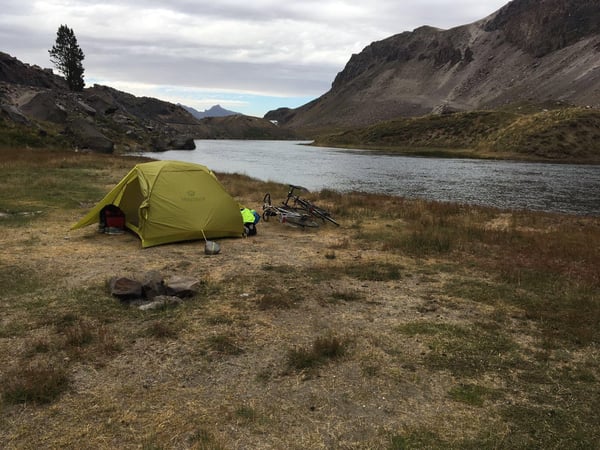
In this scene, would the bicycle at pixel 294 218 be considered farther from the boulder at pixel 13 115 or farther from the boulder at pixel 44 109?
the boulder at pixel 44 109

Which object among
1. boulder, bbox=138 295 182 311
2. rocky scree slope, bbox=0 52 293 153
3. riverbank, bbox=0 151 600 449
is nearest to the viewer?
riverbank, bbox=0 151 600 449

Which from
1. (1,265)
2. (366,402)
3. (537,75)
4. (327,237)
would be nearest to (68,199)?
(1,265)

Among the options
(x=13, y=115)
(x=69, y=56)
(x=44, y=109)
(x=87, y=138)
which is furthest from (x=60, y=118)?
(x=69, y=56)

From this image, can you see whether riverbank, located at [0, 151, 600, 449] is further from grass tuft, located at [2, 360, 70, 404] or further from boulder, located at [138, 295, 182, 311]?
boulder, located at [138, 295, 182, 311]

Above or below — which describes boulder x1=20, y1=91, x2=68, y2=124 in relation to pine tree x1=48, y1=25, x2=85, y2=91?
below

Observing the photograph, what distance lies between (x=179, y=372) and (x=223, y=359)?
741 mm

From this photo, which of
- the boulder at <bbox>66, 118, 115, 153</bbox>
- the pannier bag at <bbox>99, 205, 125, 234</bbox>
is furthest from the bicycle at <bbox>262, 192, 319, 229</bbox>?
the boulder at <bbox>66, 118, 115, 153</bbox>

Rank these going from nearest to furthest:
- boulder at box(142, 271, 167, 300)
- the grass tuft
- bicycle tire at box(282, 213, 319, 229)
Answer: the grass tuft → boulder at box(142, 271, 167, 300) → bicycle tire at box(282, 213, 319, 229)

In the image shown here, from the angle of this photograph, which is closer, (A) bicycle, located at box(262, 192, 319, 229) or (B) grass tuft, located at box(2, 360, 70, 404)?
(B) grass tuft, located at box(2, 360, 70, 404)

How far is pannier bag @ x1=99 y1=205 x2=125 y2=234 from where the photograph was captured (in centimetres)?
1544

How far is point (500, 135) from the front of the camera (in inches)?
3994

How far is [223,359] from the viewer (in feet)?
23.7

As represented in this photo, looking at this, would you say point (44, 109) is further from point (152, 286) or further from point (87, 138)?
point (152, 286)

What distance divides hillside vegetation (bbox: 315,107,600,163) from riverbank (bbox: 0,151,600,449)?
83.2m
